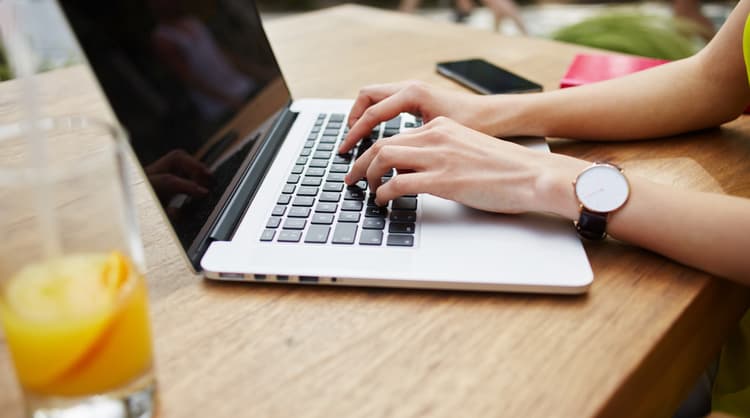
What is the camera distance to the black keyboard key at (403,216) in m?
0.54

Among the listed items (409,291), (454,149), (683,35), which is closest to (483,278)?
(409,291)

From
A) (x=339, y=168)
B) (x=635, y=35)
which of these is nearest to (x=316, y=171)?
(x=339, y=168)

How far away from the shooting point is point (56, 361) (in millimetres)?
313

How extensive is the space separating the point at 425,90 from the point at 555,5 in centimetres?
441

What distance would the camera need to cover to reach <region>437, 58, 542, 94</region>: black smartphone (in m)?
0.90

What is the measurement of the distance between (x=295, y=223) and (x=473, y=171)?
0.17m

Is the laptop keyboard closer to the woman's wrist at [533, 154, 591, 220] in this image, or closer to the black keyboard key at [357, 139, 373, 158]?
the black keyboard key at [357, 139, 373, 158]

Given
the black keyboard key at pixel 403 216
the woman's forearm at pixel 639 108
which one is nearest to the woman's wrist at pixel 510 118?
the woman's forearm at pixel 639 108

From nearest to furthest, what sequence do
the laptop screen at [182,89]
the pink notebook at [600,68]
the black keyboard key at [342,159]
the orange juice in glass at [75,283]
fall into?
the orange juice in glass at [75,283] < the laptop screen at [182,89] < the black keyboard key at [342,159] < the pink notebook at [600,68]

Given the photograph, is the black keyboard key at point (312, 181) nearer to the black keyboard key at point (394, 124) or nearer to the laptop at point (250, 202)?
the laptop at point (250, 202)

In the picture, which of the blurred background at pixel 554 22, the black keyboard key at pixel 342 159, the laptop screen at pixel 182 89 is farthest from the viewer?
the blurred background at pixel 554 22

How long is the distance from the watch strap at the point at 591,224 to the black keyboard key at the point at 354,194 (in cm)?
21

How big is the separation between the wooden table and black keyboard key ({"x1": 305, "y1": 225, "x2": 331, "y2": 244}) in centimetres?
5

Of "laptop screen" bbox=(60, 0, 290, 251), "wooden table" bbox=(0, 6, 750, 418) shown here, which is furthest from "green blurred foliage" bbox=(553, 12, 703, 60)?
"laptop screen" bbox=(60, 0, 290, 251)
